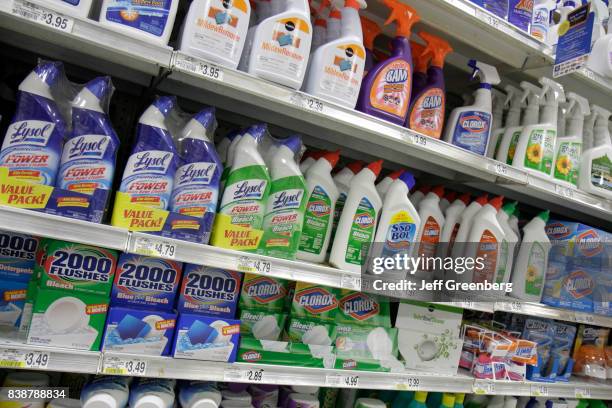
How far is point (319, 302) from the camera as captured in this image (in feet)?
5.13

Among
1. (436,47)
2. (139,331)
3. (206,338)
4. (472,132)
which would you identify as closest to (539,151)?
(472,132)

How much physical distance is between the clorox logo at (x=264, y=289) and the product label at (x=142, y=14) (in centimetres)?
77

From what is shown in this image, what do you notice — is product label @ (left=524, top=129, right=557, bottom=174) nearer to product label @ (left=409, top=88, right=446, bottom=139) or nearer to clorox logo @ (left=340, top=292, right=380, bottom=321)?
product label @ (left=409, top=88, right=446, bottom=139)

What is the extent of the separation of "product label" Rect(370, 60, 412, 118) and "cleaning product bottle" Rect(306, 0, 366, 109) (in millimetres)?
94

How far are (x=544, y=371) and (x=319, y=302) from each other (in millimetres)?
1200

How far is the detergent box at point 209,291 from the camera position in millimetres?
1329

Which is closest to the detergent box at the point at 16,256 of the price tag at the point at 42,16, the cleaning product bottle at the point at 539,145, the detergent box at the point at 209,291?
the detergent box at the point at 209,291

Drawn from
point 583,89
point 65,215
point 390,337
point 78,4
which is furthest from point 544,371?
point 78,4

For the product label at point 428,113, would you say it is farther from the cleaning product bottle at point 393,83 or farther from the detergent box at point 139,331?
the detergent box at point 139,331

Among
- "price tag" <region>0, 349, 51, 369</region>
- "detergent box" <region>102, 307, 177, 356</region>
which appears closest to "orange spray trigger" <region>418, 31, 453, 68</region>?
"detergent box" <region>102, 307, 177, 356</region>

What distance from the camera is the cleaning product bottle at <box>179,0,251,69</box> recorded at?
1.20 meters

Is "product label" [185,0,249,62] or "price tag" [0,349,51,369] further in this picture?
"product label" [185,0,249,62]

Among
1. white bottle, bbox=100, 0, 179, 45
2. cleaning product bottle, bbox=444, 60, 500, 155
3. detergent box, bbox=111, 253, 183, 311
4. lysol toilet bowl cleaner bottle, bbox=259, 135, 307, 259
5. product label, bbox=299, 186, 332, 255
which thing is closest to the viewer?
white bottle, bbox=100, 0, 179, 45

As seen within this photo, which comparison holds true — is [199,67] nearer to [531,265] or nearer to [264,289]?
[264,289]
